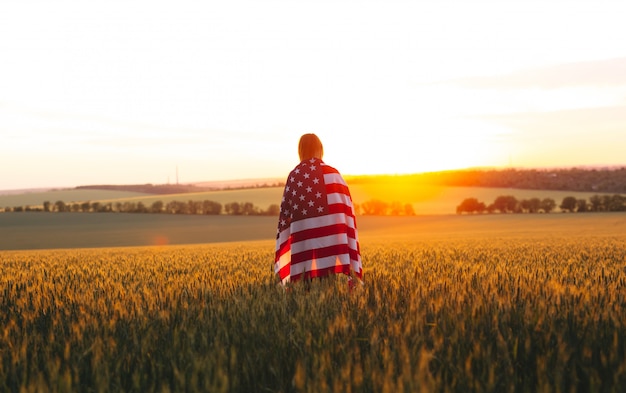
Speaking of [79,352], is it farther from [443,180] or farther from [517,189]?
[443,180]

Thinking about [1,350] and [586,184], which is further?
[586,184]

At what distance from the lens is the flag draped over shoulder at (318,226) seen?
712cm

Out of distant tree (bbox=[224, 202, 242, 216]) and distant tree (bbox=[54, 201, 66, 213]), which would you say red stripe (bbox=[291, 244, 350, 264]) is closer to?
distant tree (bbox=[224, 202, 242, 216])

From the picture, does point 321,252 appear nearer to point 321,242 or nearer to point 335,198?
point 321,242

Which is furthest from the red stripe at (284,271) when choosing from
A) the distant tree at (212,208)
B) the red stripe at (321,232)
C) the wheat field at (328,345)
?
the distant tree at (212,208)

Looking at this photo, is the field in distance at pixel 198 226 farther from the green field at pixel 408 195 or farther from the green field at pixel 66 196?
the green field at pixel 66 196

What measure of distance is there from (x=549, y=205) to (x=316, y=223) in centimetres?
4692

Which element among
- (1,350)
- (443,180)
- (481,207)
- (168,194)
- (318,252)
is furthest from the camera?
(168,194)

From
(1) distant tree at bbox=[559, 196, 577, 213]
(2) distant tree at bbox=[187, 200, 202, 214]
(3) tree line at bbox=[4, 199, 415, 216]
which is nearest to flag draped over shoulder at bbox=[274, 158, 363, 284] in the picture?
(3) tree line at bbox=[4, 199, 415, 216]

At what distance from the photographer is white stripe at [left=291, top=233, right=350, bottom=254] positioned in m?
7.16

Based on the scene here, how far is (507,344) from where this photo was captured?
3336mm

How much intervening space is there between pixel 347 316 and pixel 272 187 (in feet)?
245

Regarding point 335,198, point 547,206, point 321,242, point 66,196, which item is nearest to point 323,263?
point 321,242

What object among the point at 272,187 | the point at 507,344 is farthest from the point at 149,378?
the point at 272,187
